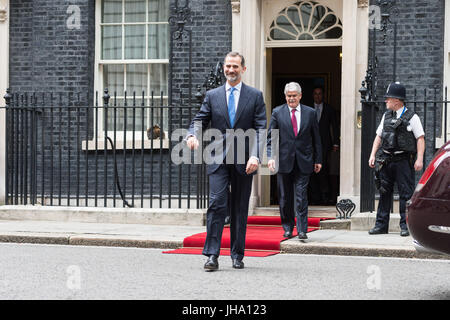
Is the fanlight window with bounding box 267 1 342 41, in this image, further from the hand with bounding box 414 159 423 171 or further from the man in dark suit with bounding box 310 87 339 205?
the hand with bounding box 414 159 423 171

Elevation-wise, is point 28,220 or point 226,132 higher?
point 226,132

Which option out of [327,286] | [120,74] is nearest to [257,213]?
[120,74]

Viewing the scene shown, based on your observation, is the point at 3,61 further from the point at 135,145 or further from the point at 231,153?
the point at 231,153

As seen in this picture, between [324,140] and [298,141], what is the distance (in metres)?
3.77

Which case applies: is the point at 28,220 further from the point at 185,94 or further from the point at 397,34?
the point at 397,34

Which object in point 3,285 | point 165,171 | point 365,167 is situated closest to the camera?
point 3,285

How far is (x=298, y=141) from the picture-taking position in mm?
10250

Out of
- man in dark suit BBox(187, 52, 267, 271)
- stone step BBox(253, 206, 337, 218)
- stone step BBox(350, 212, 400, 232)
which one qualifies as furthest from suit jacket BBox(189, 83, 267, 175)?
stone step BBox(253, 206, 337, 218)

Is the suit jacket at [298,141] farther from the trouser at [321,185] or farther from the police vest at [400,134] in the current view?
the trouser at [321,185]

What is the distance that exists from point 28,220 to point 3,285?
18.7 ft

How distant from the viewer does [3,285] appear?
6902 millimetres

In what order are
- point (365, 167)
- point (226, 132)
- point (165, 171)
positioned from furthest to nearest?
1. point (165, 171)
2. point (365, 167)
3. point (226, 132)

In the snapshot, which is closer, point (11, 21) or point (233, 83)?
point (233, 83)

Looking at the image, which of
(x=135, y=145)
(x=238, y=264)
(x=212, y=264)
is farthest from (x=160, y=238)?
(x=135, y=145)
